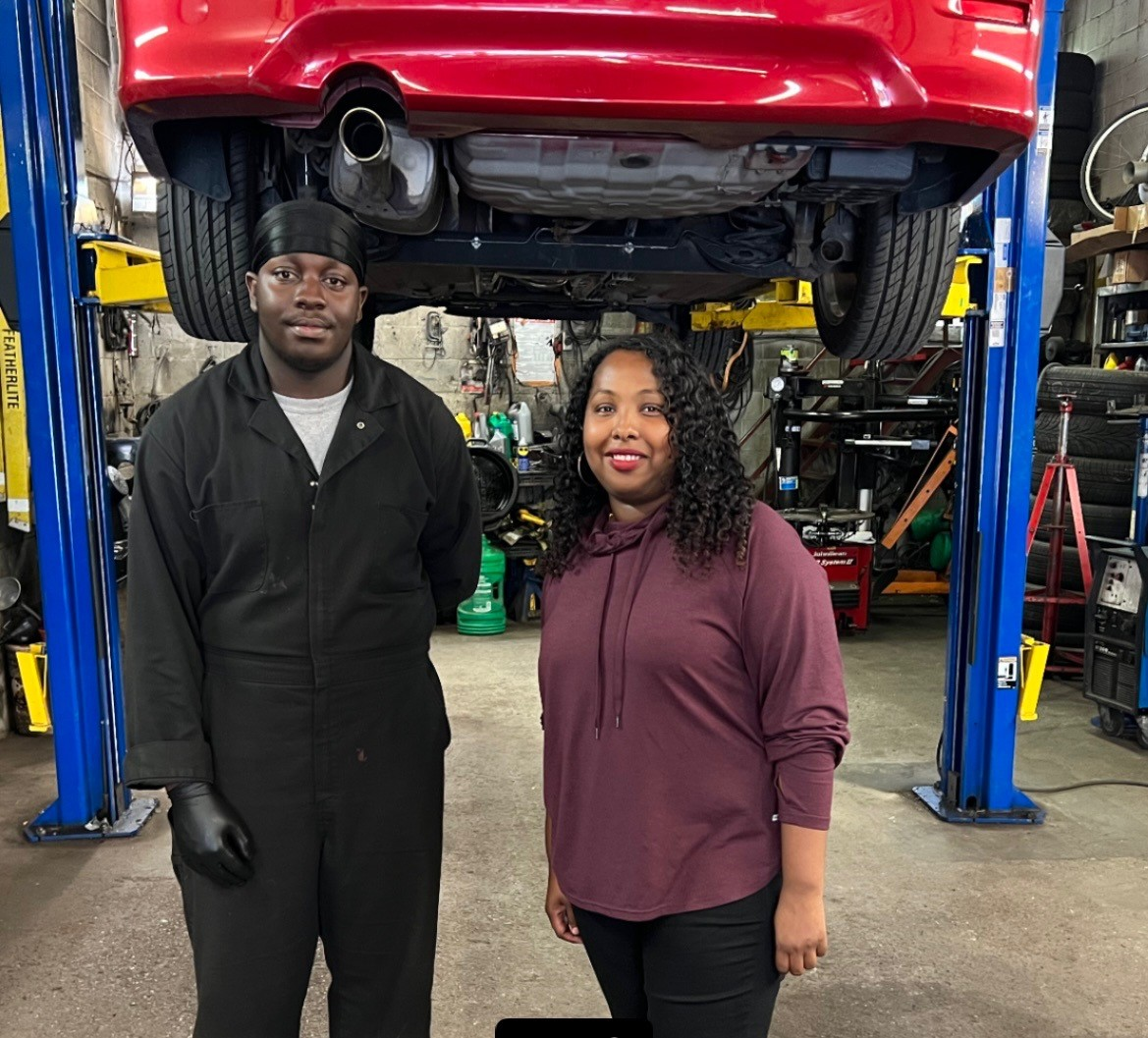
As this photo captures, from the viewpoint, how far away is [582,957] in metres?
2.34

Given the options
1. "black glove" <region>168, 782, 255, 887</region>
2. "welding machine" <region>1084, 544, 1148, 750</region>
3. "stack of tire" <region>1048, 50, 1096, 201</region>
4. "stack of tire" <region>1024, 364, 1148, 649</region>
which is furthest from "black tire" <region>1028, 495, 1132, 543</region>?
"black glove" <region>168, 782, 255, 887</region>

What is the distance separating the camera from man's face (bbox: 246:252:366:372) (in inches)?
54.7

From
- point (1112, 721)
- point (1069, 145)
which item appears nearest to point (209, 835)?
point (1112, 721)

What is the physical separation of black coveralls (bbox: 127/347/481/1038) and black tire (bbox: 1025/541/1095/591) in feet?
15.7

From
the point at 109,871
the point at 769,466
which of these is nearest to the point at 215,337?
the point at 109,871

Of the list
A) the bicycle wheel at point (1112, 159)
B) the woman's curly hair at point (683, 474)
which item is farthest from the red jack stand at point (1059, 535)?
the woman's curly hair at point (683, 474)

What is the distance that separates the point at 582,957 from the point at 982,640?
5.71 ft

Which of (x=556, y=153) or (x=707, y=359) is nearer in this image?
(x=556, y=153)

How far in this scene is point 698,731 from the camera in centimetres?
118

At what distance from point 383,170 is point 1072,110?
6.61 metres

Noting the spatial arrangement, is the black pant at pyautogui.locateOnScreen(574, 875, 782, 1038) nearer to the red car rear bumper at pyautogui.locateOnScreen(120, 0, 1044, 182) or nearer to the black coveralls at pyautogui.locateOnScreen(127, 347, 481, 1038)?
the black coveralls at pyautogui.locateOnScreen(127, 347, 481, 1038)

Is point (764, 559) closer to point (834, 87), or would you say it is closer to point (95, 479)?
point (834, 87)

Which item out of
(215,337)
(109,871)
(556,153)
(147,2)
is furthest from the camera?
(109,871)

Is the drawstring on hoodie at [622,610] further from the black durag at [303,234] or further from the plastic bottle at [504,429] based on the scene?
the plastic bottle at [504,429]
